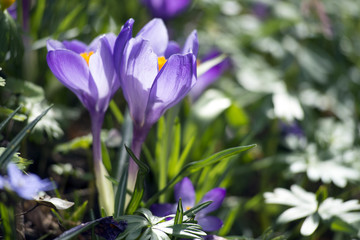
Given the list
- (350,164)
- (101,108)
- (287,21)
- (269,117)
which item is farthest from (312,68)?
(101,108)

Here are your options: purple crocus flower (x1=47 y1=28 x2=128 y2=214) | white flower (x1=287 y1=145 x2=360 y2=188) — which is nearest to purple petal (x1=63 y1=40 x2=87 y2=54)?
purple crocus flower (x1=47 y1=28 x2=128 y2=214)

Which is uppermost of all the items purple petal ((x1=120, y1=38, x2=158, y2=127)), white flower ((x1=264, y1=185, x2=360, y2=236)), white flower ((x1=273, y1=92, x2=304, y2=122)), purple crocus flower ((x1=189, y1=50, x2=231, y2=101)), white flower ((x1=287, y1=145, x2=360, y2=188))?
purple petal ((x1=120, y1=38, x2=158, y2=127))

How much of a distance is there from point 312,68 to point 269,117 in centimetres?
49

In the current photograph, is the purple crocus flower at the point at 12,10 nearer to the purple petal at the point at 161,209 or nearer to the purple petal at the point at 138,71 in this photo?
the purple petal at the point at 138,71

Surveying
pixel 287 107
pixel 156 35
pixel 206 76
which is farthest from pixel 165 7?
pixel 156 35

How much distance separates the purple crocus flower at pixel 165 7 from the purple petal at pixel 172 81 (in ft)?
2.89

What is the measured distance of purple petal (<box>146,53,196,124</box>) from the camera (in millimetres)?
761

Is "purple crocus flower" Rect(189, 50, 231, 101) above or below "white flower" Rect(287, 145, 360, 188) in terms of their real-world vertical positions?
above

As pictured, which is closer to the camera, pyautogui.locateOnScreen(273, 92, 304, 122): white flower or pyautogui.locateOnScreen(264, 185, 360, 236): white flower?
pyautogui.locateOnScreen(264, 185, 360, 236): white flower

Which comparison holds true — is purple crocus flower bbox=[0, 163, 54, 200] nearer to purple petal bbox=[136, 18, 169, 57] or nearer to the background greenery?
the background greenery

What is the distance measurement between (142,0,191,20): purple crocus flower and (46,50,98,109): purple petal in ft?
2.82

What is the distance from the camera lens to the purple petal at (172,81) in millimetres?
761

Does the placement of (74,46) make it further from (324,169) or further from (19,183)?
(324,169)

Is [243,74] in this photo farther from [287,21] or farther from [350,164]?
[350,164]
